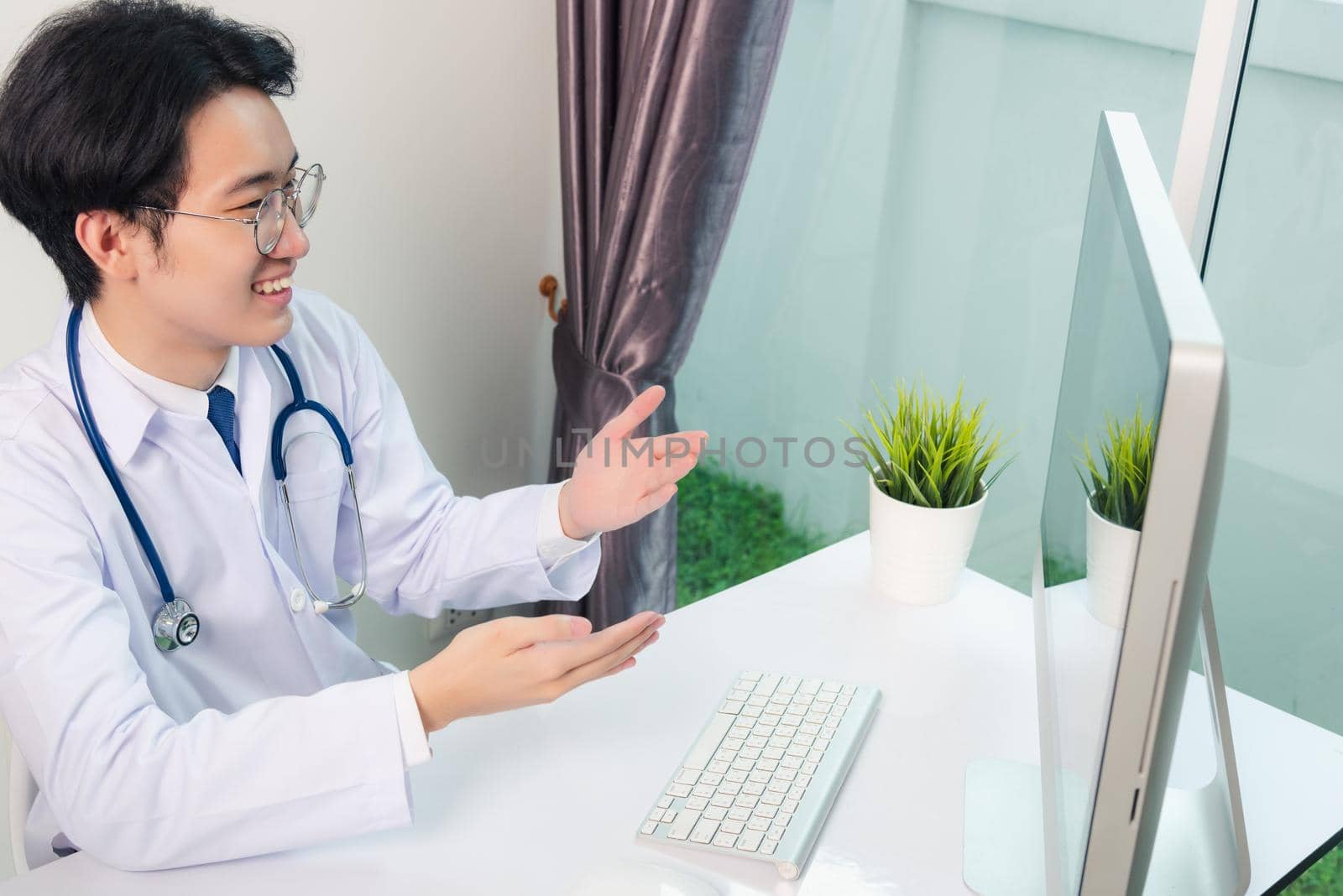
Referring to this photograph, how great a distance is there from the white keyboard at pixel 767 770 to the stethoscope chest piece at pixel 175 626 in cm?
50

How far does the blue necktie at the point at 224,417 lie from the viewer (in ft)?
4.09

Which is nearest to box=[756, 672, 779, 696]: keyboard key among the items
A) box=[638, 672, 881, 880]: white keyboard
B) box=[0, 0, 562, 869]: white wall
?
box=[638, 672, 881, 880]: white keyboard

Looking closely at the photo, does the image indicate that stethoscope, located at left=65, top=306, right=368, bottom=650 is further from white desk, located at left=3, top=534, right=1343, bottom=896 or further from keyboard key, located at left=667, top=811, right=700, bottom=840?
keyboard key, located at left=667, top=811, right=700, bottom=840

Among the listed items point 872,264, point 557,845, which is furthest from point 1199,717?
point 872,264

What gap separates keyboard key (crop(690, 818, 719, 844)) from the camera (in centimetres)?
99

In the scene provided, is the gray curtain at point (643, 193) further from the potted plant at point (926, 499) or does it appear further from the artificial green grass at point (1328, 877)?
the artificial green grass at point (1328, 877)

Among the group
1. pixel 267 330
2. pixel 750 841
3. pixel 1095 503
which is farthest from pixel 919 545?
pixel 267 330

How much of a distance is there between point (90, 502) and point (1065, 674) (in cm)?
87

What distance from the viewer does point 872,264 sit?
211 cm

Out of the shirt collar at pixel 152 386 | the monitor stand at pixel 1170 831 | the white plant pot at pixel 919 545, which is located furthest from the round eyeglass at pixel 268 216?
the monitor stand at pixel 1170 831

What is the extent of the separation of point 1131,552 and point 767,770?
1.79 feet

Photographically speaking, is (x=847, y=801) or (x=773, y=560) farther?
(x=773, y=560)

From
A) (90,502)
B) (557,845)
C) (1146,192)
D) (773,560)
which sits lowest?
(773,560)

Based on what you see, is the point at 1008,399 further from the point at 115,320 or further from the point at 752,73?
the point at 115,320
